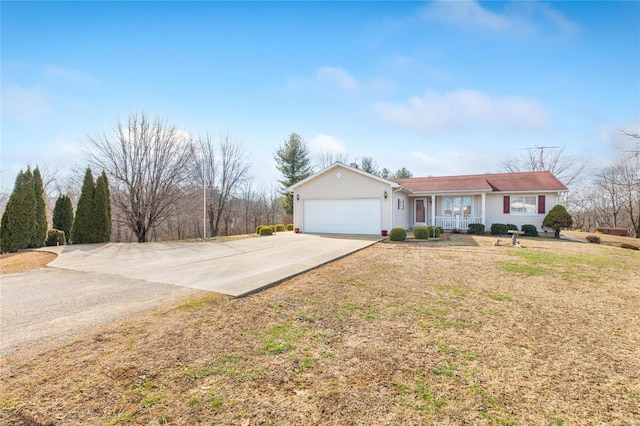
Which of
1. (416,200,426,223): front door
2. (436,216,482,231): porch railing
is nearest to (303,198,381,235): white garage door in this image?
(416,200,426,223): front door

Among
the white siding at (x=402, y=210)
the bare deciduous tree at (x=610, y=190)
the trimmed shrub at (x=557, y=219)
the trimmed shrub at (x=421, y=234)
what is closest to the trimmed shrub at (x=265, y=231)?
the white siding at (x=402, y=210)

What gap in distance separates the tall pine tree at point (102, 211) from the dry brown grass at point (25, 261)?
303 cm

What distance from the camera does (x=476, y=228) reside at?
1770 centimetres

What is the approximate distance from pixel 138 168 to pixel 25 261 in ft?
36.9

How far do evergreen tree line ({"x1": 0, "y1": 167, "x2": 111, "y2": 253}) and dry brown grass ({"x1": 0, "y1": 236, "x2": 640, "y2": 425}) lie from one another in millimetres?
11337

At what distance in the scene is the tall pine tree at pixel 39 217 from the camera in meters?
11.6

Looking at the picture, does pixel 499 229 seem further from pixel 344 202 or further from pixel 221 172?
pixel 221 172

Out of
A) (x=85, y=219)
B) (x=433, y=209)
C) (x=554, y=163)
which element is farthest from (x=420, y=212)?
(x=554, y=163)

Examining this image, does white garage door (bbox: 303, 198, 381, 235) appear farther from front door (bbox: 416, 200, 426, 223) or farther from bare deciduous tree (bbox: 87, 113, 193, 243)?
bare deciduous tree (bbox: 87, 113, 193, 243)

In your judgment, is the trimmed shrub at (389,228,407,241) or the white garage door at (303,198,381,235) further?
the white garage door at (303,198,381,235)

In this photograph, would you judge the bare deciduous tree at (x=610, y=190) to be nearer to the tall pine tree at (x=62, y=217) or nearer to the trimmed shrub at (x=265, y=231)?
the trimmed shrub at (x=265, y=231)

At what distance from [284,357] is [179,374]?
99 centimetres

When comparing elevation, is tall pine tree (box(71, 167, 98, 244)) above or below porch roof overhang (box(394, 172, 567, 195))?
below

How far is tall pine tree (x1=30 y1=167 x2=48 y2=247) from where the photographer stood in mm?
11586
